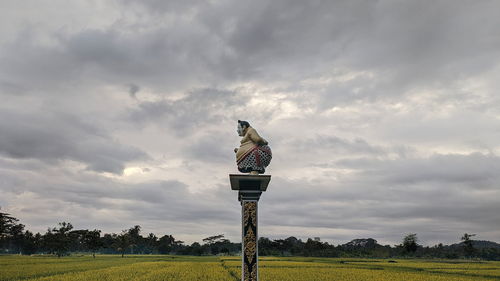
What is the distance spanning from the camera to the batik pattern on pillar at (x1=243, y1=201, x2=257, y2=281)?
26.3 ft

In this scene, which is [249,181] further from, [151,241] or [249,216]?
[151,241]

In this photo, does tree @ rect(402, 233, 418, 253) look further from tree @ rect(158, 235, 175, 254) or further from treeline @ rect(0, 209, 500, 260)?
tree @ rect(158, 235, 175, 254)

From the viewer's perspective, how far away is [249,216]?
8141 millimetres

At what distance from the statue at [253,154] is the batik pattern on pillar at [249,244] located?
82 centimetres

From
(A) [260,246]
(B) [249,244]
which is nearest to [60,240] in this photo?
(A) [260,246]

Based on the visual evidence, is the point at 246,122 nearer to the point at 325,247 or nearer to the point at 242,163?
the point at 242,163

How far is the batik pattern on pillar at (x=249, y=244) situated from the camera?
26.3ft

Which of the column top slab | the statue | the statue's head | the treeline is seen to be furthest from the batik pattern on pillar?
the treeline

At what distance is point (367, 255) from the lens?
97.5 meters

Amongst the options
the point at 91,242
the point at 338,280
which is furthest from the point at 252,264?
the point at 91,242

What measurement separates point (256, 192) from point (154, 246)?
508ft

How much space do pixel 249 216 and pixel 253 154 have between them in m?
1.29

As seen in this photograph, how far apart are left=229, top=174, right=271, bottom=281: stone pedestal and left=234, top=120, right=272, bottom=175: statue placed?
0.22m

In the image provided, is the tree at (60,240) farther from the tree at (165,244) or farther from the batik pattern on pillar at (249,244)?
the batik pattern on pillar at (249,244)
